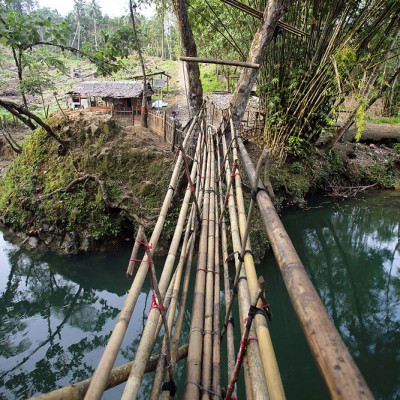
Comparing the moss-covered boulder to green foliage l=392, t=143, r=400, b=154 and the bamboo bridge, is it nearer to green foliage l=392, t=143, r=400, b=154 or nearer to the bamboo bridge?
the bamboo bridge

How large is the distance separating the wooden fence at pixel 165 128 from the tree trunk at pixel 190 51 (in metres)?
0.71

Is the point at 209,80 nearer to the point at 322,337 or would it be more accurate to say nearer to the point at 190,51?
the point at 190,51

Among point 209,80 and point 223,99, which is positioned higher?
point 209,80

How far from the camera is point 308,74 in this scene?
5.24 m

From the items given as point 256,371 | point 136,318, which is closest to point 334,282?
point 136,318

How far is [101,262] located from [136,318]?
1.25 meters

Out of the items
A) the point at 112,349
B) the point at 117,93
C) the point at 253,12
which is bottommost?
the point at 117,93

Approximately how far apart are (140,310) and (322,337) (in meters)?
3.65

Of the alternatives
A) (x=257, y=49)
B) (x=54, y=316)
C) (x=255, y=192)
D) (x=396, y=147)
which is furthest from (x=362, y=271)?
(x=396, y=147)

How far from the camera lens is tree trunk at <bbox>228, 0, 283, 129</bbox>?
12.1 feet

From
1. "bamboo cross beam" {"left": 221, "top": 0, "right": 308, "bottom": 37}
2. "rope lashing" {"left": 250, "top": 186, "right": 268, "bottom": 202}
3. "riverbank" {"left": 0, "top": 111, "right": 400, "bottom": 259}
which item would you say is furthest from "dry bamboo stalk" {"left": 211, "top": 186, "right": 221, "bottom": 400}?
"bamboo cross beam" {"left": 221, "top": 0, "right": 308, "bottom": 37}

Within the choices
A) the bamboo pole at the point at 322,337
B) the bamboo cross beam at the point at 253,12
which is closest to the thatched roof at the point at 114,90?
the bamboo cross beam at the point at 253,12

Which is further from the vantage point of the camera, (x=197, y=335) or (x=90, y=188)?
(x=90, y=188)

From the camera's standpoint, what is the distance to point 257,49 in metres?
3.92
